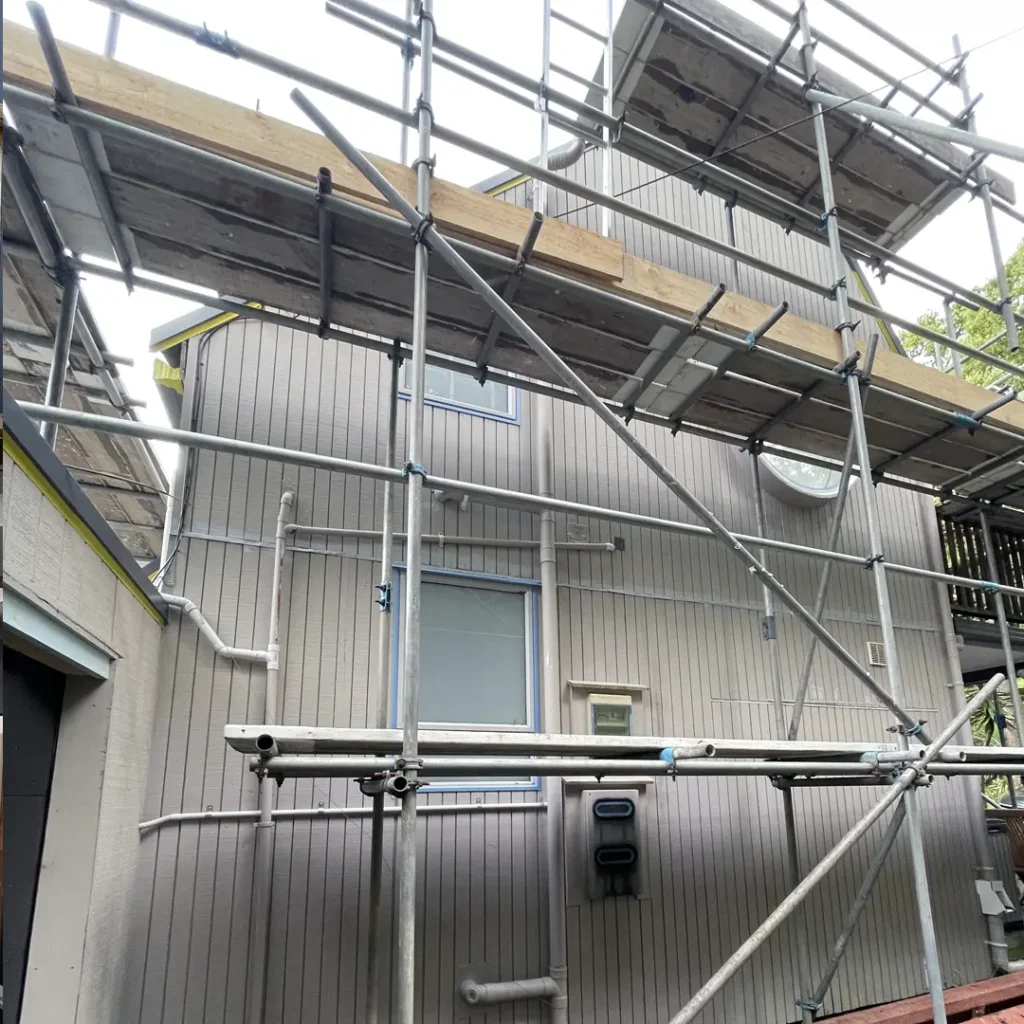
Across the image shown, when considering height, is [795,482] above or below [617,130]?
below

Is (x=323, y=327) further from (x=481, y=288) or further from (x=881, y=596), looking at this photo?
(x=881, y=596)

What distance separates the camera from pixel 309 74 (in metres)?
3.61

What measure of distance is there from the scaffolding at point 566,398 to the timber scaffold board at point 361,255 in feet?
0.21

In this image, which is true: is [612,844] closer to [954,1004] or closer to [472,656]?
[472,656]

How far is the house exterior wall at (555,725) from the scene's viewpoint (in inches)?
156

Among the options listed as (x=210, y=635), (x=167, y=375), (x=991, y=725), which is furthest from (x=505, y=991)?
(x=991, y=725)

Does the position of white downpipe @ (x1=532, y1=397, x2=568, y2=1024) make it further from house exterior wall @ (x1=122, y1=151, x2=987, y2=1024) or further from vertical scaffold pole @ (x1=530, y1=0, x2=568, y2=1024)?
house exterior wall @ (x1=122, y1=151, x2=987, y2=1024)

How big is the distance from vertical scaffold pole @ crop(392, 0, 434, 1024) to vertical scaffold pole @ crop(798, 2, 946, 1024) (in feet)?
7.95

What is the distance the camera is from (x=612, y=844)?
188 inches

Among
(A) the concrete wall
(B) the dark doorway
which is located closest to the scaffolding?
(A) the concrete wall

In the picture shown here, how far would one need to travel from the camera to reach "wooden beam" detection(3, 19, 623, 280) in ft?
10.1

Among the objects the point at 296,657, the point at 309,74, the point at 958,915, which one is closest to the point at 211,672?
the point at 296,657

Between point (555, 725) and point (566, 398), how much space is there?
209 cm

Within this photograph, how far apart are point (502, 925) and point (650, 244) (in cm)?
525
